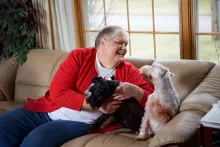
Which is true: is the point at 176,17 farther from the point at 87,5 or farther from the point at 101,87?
the point at 101,87

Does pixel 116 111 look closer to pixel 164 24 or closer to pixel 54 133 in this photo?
pixel 54 133

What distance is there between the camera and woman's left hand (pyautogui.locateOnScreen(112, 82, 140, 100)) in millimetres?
2357

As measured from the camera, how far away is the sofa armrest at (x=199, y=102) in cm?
233

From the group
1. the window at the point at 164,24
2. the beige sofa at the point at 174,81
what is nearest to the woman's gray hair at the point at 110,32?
the beige sofa at the point at 174,81

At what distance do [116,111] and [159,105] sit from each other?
310 mm

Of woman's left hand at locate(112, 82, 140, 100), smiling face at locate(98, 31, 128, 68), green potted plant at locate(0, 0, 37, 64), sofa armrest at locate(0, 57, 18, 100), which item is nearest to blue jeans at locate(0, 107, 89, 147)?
woman's left hand at locate(112, 82, 140, 100)

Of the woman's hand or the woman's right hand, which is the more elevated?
the woman's hand

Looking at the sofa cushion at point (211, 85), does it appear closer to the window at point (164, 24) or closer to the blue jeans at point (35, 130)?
the window at point (164, 24)

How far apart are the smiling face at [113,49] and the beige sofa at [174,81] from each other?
0.39 metres

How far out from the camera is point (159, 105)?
7.49 ft

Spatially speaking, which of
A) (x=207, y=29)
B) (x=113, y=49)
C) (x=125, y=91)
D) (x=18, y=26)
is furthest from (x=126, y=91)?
Result: (x=18, y=26)

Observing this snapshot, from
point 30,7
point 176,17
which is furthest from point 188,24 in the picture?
point 30,7

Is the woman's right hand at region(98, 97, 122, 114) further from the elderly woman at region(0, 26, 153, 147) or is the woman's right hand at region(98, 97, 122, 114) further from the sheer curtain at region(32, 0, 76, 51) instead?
the sheer curtain at region(32, 0, 76, 51)

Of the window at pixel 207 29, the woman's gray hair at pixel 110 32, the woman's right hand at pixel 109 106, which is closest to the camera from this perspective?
the woman's right hand at pixel 109 106
